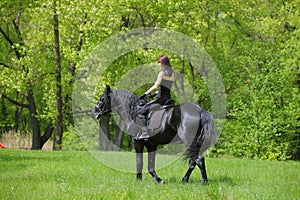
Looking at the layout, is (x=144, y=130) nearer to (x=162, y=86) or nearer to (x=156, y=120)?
(x=156, y=120)

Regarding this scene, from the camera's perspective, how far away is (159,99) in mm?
9906

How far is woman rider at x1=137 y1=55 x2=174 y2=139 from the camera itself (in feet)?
31.7

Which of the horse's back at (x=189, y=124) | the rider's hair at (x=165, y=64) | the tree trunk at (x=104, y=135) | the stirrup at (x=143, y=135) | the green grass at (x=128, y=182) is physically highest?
the rider's hair at (x=165, y=64)

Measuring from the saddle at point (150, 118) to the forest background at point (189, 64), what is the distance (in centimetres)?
1301

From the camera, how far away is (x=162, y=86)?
9.80 metres

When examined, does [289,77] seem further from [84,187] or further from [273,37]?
[84,187]

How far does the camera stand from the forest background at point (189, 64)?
24422mm

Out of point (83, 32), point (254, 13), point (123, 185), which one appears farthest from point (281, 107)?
point (123, 185)

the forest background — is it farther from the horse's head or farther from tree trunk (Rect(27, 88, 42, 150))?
the horse's head

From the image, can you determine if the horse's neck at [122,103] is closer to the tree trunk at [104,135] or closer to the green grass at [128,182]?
the green grass at [128,182]

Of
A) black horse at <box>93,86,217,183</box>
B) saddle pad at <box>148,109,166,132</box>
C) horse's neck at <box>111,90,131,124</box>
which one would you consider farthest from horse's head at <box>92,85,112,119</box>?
black horse at <box>93,86,217,183</box>

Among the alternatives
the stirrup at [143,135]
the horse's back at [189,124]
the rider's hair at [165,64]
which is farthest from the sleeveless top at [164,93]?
the stirrup at [143,135]

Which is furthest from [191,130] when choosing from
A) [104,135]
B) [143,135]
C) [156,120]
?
[104,135]

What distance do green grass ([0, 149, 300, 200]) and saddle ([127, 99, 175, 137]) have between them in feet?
3.73
